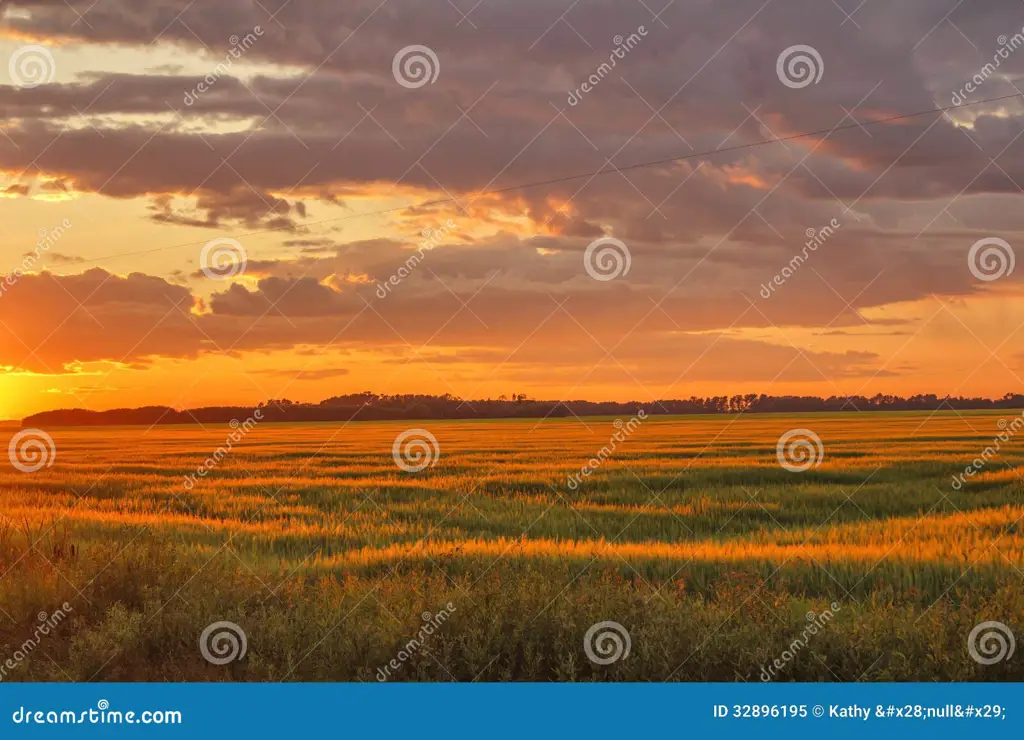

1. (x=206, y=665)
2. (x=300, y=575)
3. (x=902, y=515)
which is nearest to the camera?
(x=206, y=665)

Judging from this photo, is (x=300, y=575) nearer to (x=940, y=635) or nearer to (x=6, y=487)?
(x=940, y=635)

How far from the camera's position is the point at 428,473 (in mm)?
28656

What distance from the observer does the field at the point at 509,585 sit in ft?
27.4

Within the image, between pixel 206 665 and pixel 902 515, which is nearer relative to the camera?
pixel 206 665

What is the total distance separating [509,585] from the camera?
9.56 m

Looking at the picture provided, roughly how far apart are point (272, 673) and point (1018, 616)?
7.22 metres

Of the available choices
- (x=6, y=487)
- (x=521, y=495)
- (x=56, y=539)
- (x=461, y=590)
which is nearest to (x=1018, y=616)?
(x=461, y=590)

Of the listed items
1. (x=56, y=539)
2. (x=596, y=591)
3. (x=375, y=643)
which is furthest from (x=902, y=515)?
(x=56, y=539)

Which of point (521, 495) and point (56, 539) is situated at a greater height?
point (521, 495)

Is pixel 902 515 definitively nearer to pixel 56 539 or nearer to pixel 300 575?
pixel 300 575

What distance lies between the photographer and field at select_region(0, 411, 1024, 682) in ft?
27.4

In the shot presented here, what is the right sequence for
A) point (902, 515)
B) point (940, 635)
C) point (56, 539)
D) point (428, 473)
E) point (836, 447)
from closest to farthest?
point (940, 635) → point (56, 539) → point (902, 515) → point (428, 473) → point (836, 447)

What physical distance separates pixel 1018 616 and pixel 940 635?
106 centimetres
